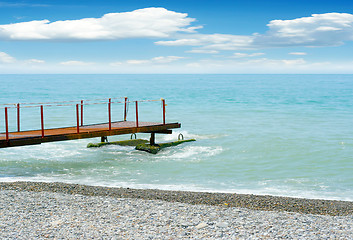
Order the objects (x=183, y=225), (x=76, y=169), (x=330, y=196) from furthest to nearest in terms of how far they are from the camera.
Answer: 1. (x=76, y=169)
2. (x=330, y=196)
3. (x=183, y=225)

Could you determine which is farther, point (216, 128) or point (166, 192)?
point (216, 128)

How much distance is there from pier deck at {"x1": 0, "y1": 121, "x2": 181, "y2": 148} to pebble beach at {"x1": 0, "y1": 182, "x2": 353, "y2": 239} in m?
3.64

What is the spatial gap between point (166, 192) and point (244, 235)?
4.63 m

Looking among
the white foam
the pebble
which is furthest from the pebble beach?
the white foam

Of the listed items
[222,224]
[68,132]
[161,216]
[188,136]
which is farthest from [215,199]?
[188,136]

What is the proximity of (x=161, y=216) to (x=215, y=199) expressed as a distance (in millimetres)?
2491

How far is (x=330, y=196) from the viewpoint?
12570 mm

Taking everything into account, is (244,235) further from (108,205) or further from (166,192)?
(166,192)

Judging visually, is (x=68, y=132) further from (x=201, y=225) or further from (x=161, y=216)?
(x=201, y=225)

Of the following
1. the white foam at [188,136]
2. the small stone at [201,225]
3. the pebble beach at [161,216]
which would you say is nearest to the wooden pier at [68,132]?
the white foam at [188,136]

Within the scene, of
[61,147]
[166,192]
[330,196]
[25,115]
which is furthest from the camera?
[25,115]

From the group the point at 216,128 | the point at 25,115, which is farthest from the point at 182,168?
the point at 25,115

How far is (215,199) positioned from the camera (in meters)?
10.5

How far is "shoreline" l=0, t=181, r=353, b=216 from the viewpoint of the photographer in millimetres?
9805
